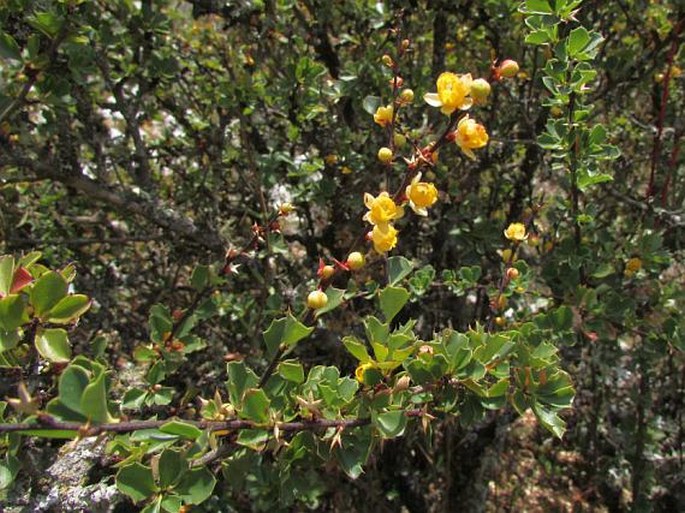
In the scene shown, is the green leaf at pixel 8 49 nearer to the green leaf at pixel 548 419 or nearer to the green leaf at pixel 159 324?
the green leaf at pixel 159 324

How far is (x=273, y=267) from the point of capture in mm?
2160

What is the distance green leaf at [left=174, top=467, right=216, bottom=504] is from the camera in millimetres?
918

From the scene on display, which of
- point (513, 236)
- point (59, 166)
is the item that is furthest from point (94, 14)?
point (513, 236)

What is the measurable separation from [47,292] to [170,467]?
0.33 metres

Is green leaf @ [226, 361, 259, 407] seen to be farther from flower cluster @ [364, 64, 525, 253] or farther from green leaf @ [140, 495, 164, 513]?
flower cluster @ [364, 64, 525, 253]

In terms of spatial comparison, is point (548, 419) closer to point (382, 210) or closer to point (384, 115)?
point (382, 210)

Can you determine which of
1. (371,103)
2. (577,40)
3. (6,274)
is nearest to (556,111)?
(577,40)

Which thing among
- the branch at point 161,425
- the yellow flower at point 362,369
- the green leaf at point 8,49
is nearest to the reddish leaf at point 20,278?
the branch at point 161,425

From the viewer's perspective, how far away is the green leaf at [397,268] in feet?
3.71

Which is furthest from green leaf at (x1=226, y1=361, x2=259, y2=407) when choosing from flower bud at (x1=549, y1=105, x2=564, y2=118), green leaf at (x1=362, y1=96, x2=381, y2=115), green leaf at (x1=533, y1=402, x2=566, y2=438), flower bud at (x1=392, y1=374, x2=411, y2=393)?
flower bud at (x1=549, y1=105, x2=564, y2=118)

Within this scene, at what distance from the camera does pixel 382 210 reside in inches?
44.0

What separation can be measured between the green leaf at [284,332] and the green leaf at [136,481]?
0.27 m

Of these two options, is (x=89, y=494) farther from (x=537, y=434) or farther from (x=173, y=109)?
(x=537, y=434)

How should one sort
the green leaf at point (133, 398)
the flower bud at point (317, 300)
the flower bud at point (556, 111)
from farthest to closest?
the flower bud at point (556, 111)
the green leaf at point (133, 398)
the flower bud at point (317, 300)
